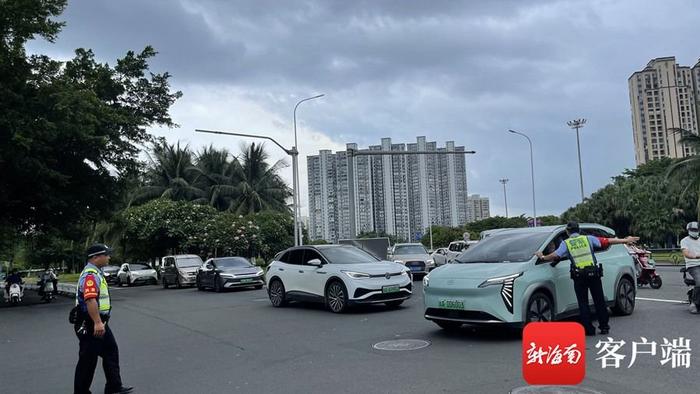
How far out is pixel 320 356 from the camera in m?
8.25

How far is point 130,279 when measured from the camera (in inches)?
1362

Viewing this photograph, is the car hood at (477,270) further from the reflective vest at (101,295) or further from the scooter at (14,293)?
the scooter at (14,293)

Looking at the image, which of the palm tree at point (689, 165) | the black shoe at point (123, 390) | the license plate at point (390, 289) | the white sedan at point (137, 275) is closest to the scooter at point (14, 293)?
the white sedan at point (137, 275)

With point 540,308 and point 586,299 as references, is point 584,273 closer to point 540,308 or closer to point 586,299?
point 586,299

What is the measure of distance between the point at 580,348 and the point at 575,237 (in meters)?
4.63

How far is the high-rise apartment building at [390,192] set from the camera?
67.6 m

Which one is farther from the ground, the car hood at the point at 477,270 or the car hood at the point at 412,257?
the car hood at the point at 412,257

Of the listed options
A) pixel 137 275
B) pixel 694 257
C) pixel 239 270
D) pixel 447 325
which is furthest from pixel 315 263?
pixel 137 275

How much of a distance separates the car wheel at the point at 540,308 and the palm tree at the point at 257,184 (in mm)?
44405

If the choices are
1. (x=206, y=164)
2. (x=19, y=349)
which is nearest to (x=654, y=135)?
(x=206, y=164)

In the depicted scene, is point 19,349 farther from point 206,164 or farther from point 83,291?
point 206,164

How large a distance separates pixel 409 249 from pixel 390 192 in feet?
172

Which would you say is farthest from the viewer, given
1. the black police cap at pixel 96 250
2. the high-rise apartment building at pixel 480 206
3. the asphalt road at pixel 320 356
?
the high-rise apartment building at pixel 480 206

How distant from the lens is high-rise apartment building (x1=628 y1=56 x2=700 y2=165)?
200ft
